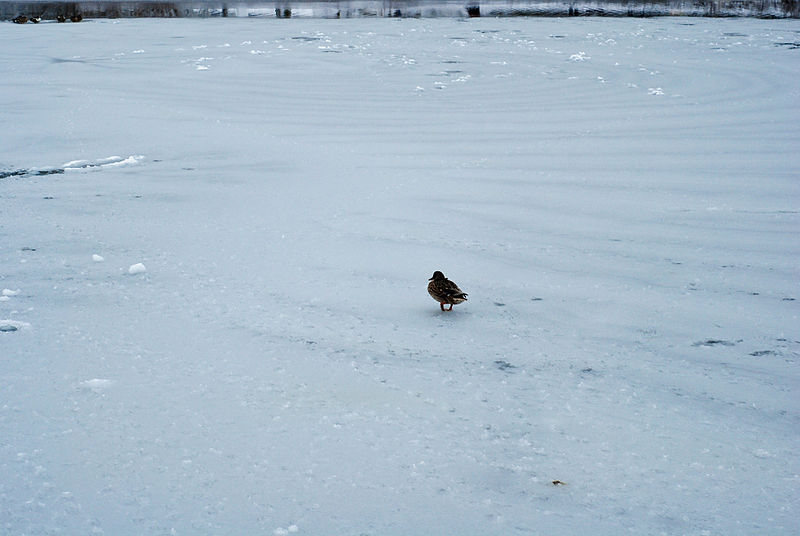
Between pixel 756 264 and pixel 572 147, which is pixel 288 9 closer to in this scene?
pixel 572 147

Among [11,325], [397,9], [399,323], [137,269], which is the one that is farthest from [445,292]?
[397,9]

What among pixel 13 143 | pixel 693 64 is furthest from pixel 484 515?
pixel 693 64

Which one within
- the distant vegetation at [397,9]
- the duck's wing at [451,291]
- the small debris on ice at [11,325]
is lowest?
the small debris on ice at [11,325]

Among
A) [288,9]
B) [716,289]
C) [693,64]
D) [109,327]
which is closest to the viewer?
[109,327]

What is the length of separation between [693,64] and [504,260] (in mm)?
9184

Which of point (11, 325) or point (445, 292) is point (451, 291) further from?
point (11, 325)

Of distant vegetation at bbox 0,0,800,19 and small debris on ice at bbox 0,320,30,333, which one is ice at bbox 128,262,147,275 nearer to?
small debris on ice at bbox 0,320,30,333

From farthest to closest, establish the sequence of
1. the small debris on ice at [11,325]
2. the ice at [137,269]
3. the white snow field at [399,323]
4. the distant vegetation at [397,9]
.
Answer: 1. the distant vegetation at [397,9]
2. the ice at [137,269]
3. the small debris on ice at [11,325]
4. the white snow field at [399,323]

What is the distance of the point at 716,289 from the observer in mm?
3869

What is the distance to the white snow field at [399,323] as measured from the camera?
233cm

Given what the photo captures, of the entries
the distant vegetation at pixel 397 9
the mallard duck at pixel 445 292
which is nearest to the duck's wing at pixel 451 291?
the mallard duck at pixel 445 292

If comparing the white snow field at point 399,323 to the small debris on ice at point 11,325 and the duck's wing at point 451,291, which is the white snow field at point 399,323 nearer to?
the small debris on ice at point 11,325

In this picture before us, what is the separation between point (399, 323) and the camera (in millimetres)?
3557

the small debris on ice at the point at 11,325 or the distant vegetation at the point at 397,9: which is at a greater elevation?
the distant vegetation at the point at 397,9
